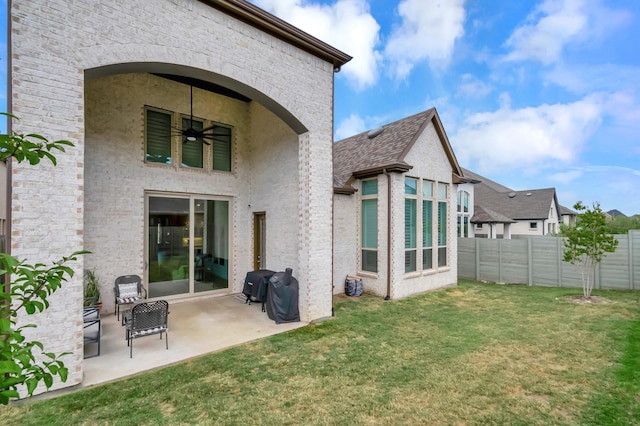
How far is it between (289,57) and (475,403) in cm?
697

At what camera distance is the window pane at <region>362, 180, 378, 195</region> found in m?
9.79

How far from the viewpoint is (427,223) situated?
34.2 ft

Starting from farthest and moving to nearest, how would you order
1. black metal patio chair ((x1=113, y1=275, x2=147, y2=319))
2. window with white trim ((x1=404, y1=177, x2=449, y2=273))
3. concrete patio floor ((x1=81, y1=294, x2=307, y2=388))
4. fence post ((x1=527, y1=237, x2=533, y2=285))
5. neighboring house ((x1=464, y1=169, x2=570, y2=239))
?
neighboring house ((x1=464, y1=169, x2=570, y2=239)) → fence post ((x1=527, y1=237, x2=533, y2=285)) → window with white trim ((x1=404, y1=177, x2=449, y2=273)) → black metal patio chair ((x1=113, y1=275, x2=147, y2=319)) → concrete patio floor ((x1=81, y1=294, x2=307, y2=388))

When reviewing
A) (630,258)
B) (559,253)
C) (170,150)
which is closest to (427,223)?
(559,253)

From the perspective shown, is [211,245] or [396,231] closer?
[211,245]

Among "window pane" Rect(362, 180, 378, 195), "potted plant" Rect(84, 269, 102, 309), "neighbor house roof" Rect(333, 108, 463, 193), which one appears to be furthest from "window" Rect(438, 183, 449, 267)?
"potted plant" Rect(84, 269, 102, 309)

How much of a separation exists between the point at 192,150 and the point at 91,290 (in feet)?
14.3

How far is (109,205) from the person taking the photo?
23.9 ft

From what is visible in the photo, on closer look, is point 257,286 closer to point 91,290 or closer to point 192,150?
point 91,290

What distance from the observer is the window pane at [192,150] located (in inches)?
335

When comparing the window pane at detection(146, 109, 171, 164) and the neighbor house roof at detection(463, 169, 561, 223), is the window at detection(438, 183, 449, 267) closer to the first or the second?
the window pane at detection(146, 109, 171, 164)

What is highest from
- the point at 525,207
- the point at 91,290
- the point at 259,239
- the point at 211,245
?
the point at 525,207

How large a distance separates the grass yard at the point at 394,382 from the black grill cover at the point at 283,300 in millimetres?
572

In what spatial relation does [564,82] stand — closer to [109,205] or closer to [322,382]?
[322,382]
